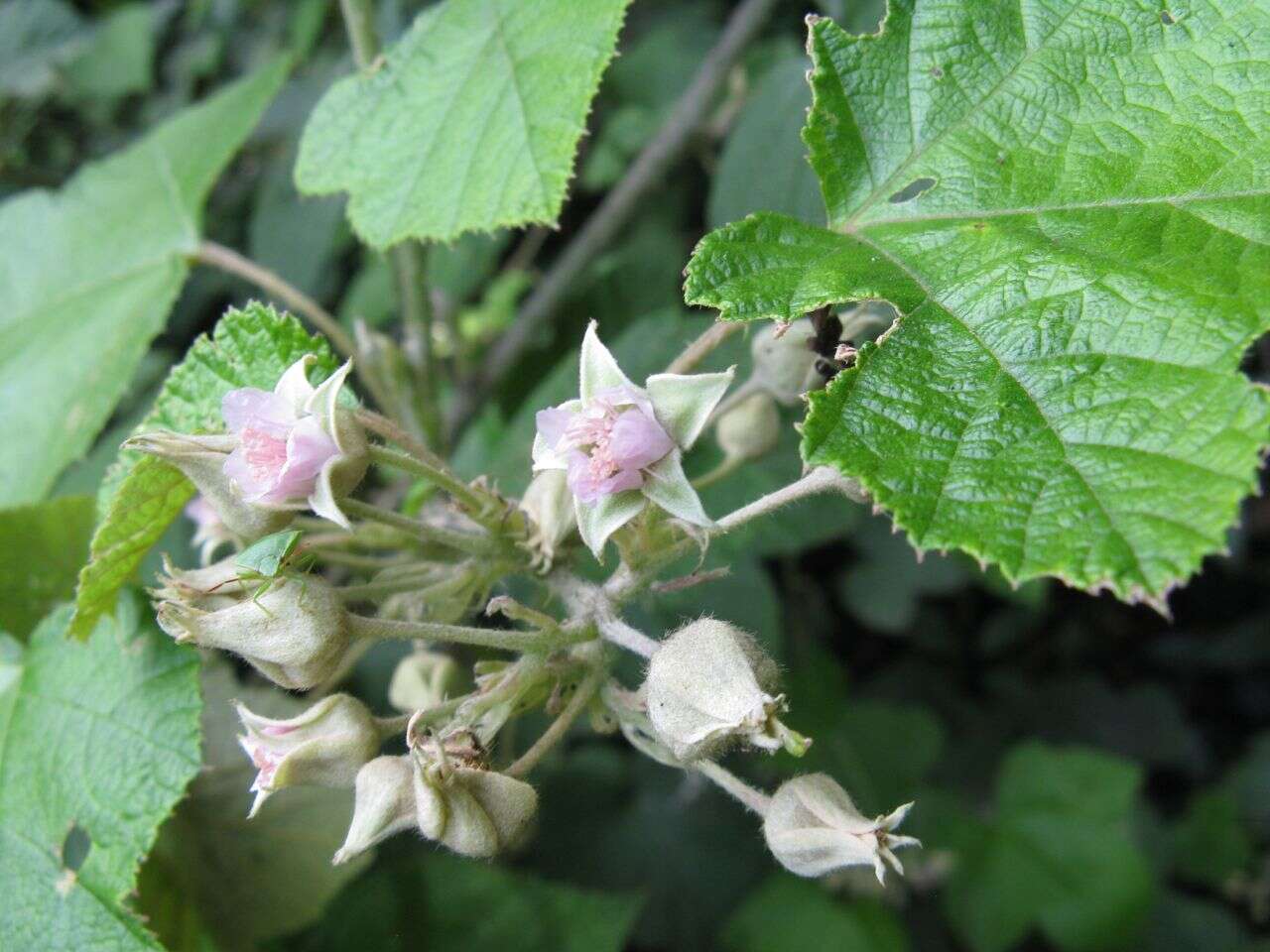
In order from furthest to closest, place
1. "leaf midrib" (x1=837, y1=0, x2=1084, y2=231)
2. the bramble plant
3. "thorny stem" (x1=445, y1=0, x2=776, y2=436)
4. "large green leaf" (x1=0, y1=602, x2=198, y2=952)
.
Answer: "thorny stem" (x1=445, y1=0, x2=776, y2=436) → "large green leaf" (x1=0, y1=602, x2=198, y2=952) → "leaf midrib" (x1=837, y1=0, x2=1084, y2=231) → the bramble plant

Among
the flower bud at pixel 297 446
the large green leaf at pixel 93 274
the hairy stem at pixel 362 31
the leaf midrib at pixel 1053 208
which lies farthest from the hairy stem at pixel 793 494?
the large green leaf at pixel 93 274

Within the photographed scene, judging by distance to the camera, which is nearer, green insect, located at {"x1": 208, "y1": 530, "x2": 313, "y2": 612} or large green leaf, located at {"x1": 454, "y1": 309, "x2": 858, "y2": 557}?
green insect, located at {"x1": 208, "y1": 530, "x2": 313, "y2": 612}

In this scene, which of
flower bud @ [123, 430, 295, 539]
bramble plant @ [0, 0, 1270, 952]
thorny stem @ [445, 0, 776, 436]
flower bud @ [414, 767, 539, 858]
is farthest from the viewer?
thorny stem @ [445, 0, 776, 436]

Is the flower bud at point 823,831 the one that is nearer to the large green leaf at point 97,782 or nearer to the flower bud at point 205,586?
the flower bud at point 205,586

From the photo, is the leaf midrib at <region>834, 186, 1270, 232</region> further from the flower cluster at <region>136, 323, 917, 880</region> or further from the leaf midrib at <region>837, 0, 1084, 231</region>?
the flower cluster at <region>136, 323, 917, 880</region>

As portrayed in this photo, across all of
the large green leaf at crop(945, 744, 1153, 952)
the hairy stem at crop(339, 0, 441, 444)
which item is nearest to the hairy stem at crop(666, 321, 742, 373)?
the hairy stem at crop(339, 0, 441, 444)

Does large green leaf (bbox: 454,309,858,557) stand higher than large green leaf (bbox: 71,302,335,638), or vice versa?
large green leaf (bbox: 71,302,335,638)

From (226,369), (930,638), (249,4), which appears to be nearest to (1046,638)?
(930,638)

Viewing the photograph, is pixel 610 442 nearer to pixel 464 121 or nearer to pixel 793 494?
pixel 793 494
